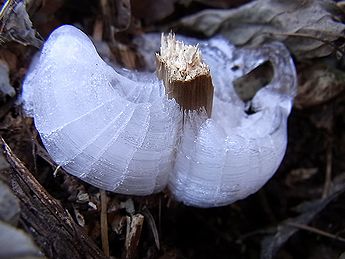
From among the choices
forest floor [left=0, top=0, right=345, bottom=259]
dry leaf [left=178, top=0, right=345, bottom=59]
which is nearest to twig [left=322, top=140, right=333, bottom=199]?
forest floor [left=0, top=0, right=345, bottom=259]

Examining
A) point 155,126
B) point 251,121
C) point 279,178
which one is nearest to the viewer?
point 155,126

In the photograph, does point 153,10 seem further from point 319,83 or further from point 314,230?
point 314,230

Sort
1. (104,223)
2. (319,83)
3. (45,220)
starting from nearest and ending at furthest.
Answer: (45,220), (104,223), (319,83)

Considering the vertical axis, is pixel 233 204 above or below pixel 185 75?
below

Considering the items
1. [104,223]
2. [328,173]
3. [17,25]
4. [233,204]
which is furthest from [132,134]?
[328,173]

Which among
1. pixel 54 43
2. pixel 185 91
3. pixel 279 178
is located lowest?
pixel 279 178

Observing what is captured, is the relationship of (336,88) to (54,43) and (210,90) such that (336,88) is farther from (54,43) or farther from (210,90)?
(54,43)

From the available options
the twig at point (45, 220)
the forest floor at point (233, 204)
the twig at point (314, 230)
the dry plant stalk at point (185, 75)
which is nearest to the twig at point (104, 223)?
the forest floor at point (233, 204)

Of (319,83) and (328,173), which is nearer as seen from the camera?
(319,83)

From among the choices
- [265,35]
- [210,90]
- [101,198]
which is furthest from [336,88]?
[101,198]
